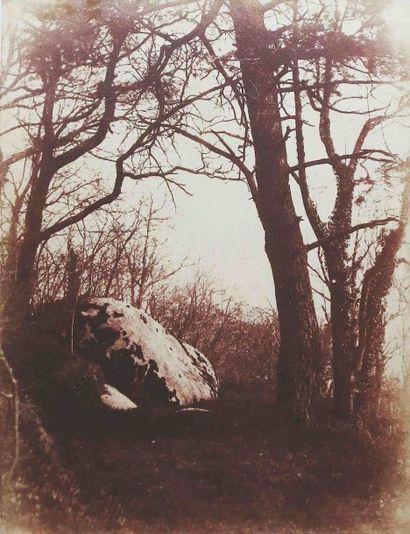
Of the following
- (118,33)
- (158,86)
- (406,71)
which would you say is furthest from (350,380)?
(118,33)

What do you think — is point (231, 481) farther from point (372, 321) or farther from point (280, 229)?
point (372, 321)

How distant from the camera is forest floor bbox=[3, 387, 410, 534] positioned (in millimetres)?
4668

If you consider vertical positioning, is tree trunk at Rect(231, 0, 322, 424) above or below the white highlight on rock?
above

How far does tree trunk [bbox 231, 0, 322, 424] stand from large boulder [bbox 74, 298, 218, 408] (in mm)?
1769

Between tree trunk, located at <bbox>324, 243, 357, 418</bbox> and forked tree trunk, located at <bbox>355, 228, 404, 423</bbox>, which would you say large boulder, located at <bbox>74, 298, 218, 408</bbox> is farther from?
forked tree trunk, located at <bbox>355, 228, 404, 423</bbox>

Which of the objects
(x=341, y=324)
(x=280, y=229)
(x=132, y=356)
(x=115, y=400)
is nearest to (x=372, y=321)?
(x=341, y=324)

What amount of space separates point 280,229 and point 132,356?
3035 millimetres

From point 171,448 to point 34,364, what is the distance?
7.16ft

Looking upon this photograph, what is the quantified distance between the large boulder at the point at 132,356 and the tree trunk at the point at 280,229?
1769 millimetres

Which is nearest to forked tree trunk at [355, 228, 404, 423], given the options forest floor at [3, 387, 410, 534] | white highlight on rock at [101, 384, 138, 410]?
forest floor at [3, 387, 410, 534]

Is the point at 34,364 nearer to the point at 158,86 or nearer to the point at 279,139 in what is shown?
the point at 158,86

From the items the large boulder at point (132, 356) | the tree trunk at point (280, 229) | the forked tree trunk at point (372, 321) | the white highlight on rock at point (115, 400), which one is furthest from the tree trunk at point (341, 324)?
the white highlight on rock at point (115, 400)

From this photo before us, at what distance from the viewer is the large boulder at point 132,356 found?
7.53 meters

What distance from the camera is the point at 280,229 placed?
7.39m
